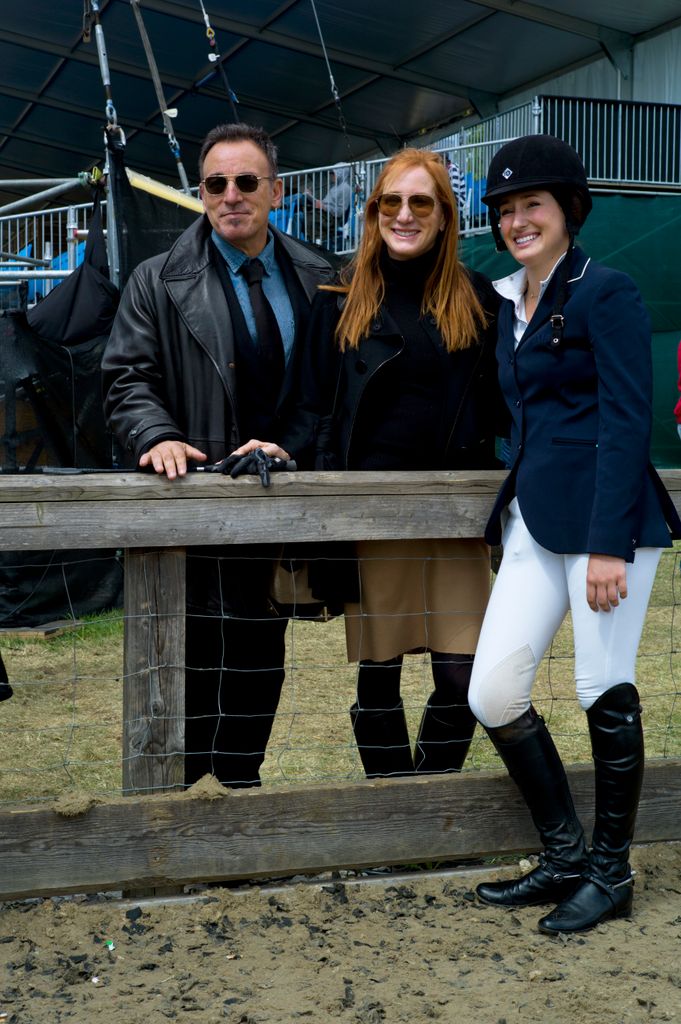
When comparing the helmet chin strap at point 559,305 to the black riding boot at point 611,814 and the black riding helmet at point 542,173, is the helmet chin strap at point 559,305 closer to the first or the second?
the black riding helmet at point 542,173

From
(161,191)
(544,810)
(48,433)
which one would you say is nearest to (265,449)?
(544,810)

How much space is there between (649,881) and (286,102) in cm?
1461

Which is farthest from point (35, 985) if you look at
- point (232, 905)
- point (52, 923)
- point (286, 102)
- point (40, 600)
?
point (286, 102)

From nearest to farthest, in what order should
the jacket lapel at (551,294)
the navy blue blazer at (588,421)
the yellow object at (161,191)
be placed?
1. the navy blue blazer at (588,421)
2. the jacket lapel at (551,294)
3. the yellow object at (161,191)

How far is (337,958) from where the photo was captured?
8.46 ft

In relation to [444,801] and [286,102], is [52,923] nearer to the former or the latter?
[444,801]

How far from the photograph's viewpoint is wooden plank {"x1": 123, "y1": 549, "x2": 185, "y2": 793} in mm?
2799

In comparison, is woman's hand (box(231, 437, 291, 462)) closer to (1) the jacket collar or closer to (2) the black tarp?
(1) the jacket collar

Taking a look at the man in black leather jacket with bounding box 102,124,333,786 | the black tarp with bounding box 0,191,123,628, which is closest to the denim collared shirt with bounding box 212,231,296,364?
the man in black leather jacket with bounding box 102,124,333,786

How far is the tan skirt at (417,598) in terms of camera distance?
9.75ft

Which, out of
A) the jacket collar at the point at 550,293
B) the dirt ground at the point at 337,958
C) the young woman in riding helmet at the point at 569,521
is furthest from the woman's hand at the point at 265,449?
the dirt ground at the point at 337,958

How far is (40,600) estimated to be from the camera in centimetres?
673

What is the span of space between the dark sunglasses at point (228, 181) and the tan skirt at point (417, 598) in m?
0.98

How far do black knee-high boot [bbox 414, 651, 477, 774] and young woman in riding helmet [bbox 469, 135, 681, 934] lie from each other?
241mm
